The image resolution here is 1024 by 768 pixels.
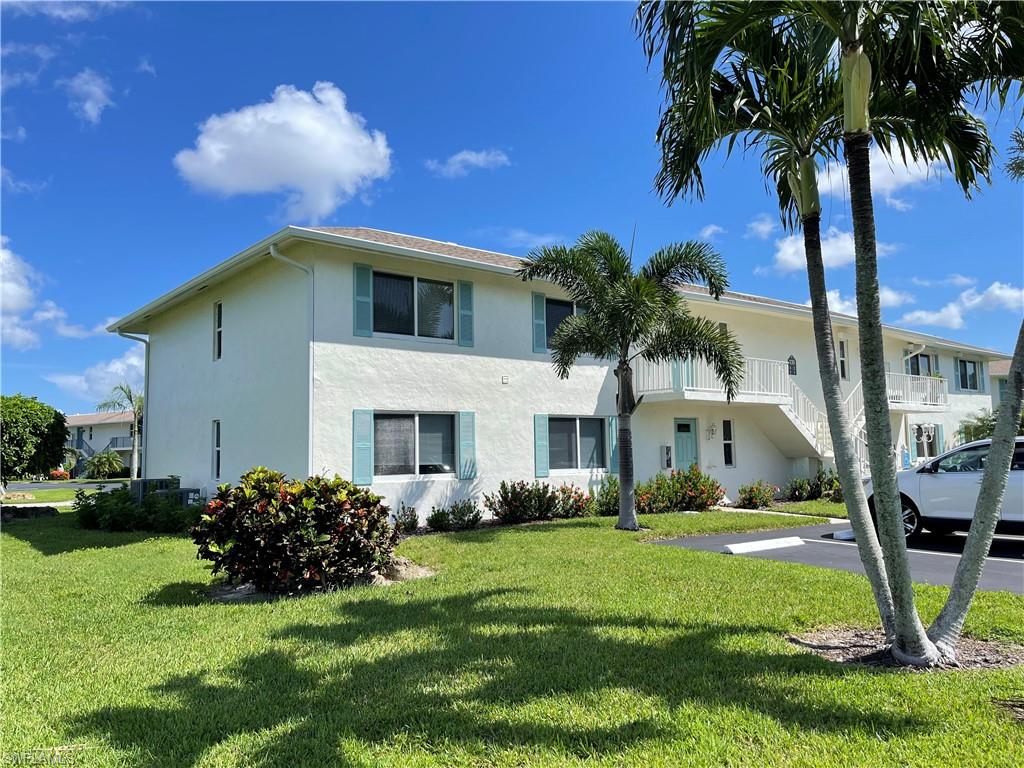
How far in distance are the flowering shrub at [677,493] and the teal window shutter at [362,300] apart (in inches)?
283

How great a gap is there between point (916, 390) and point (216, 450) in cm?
2184

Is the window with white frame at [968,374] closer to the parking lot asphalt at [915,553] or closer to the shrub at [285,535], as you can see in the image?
the parking lot asphalt at [915,553]

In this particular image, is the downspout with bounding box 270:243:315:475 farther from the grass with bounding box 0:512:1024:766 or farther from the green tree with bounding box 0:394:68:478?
the green tree with bounding box 0:394:68:478

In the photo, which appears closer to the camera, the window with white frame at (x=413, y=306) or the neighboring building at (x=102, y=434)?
the window with white frame at (x=413, y=306)

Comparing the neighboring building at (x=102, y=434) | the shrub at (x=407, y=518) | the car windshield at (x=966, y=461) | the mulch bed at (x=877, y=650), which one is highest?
the neighboring building at (x=102, y=434)

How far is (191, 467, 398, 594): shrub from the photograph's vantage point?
23.3 ft

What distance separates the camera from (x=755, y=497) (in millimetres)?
16859

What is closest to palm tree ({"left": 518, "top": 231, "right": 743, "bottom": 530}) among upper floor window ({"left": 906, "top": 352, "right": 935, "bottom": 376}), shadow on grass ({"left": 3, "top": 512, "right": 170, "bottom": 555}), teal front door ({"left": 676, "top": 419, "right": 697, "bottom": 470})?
teal front door ({"left": 676, "top": 419, "right": 697, "bottom": 470})

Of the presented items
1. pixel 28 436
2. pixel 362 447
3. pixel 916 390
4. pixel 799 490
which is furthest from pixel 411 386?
pixel 916 390

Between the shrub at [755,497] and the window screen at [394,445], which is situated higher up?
the window screen at [394,445]

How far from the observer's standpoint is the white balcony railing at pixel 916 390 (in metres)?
21.2

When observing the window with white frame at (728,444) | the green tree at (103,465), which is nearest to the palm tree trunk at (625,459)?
the window with white frame at (728,444)

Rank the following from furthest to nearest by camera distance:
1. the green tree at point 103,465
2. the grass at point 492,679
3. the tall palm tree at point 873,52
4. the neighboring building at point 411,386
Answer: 1. the green tree at point 103,465
2. the neighboring building at point 411,386
3. the tall palm tree at point 873,52
4. the grass at point 492,679

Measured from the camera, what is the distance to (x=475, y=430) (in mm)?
13852
